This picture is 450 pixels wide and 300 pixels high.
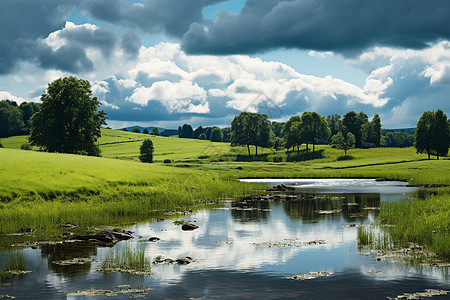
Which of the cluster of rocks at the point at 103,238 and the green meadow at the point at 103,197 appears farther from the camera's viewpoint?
the green meadow at the point at 103,197

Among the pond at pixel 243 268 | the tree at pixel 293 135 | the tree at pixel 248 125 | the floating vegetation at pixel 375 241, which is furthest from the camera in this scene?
the tree at pixel 293 135

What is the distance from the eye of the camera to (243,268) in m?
21.0

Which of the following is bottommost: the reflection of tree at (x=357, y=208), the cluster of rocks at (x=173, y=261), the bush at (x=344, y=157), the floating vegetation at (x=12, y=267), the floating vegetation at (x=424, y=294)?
the floating vegetation at (x=424, y=294)

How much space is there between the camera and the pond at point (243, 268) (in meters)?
17.4

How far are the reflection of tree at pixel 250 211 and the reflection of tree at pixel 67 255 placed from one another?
14.9 metres

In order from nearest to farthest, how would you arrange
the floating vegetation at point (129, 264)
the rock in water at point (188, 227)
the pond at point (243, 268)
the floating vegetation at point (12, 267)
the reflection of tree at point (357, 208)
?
the pond at point (243, 268)
the floating vegetation at point (12, 267)
the floating vegetation at point (129, 264)
the rock in water at point (188, 227)
the reflection of tree at point (357, 208)

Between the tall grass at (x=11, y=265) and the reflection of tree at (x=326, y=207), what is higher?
the tall grass at (x=11, y=265)

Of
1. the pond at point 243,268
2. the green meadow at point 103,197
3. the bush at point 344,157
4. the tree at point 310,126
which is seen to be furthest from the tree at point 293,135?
the pond at point 243,268

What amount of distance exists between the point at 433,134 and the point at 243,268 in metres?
149

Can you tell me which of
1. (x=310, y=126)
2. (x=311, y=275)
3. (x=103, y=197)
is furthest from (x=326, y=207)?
(x=310, y=126)

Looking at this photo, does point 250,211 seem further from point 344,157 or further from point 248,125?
point 344,157

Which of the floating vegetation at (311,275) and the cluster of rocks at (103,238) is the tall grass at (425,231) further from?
the cluster of rocks at (103,238)

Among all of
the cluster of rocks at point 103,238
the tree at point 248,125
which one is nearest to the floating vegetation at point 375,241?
the cluster of rocks at point 103,238

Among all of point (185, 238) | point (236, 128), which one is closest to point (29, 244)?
point (185, 238)
